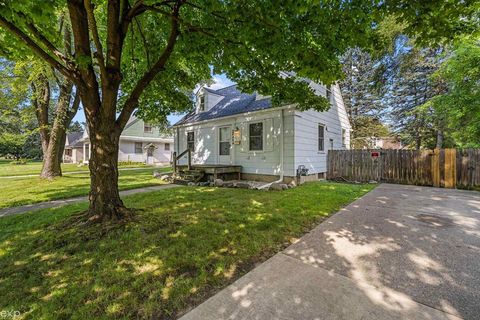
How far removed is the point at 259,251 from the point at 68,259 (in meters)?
2.65

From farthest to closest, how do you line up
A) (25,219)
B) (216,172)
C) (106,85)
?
(216,172) < (25,219) < (106,85)

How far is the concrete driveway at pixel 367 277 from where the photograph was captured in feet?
6.43

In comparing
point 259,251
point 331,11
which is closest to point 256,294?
point 259,251

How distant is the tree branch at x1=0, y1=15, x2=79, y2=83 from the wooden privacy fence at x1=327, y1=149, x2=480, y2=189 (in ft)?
37.5

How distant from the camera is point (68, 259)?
2.90 meters

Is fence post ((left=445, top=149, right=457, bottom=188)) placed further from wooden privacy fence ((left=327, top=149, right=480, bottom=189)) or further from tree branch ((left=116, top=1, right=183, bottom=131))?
tree branch ((left=116, top=1, right=183, bottom=131))

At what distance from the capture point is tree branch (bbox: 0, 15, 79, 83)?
10.2ft

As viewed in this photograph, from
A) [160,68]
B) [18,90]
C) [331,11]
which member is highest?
[18,90]

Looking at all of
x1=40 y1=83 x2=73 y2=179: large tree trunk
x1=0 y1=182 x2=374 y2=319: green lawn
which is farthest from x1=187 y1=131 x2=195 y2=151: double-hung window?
x1=0 y1=182 x2=374 y2=319: green lawn

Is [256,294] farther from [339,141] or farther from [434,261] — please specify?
[339,141]

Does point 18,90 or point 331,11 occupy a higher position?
point 18,90

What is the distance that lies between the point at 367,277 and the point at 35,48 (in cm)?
583

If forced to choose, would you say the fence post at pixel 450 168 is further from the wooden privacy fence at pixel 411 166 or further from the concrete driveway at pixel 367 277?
the concrete driveway at pixel 367 277

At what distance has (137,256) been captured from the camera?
2.96 m
